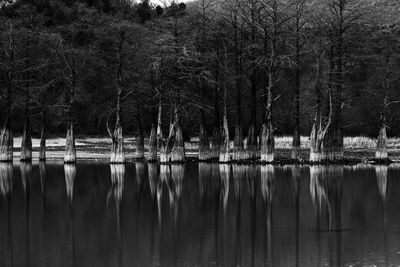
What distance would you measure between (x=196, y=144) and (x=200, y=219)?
72.4m

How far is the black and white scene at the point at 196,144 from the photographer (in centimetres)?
2630

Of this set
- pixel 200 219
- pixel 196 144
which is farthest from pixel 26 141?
pixel 200 219

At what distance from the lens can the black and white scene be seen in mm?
26297

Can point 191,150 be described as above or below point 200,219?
above

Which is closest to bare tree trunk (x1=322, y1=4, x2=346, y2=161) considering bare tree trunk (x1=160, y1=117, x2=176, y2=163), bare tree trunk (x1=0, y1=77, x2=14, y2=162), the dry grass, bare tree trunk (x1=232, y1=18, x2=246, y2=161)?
bare tree trunk (x1=232, y1=18, x2=246, y2=161)

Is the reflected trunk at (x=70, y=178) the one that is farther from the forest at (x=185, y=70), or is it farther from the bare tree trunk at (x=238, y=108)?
the bare tree trunk at (x=238, y=108)

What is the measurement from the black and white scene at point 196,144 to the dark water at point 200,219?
0.36 feet

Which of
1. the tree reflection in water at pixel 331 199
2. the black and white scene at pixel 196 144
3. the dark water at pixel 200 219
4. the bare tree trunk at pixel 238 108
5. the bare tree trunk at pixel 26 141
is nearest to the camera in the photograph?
the dark water at pixel 200 219

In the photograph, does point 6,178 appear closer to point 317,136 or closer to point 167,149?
point 167,149

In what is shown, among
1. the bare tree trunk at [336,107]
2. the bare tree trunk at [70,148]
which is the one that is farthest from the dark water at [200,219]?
the bare tree trunk at [336,107]

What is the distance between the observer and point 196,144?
342 feet

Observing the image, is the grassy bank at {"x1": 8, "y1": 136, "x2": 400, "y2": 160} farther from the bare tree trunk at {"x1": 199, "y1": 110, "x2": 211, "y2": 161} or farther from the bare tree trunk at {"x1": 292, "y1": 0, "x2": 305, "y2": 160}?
the bare tree trunk at {"x1": 199, "y1": 110, "x2": 211, "y2": 161}

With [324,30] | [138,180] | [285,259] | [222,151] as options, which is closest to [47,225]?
[285,259]

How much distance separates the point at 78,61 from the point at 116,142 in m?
9.95
